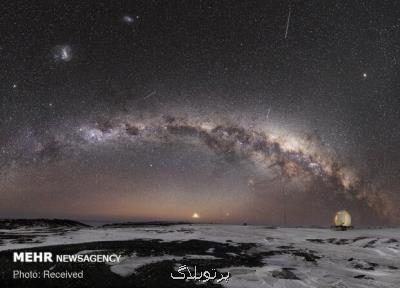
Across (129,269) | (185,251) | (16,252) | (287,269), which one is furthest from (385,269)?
(16,252)

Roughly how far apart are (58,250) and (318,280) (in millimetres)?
10407

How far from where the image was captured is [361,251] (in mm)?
17312

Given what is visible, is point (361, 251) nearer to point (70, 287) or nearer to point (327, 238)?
point (327, 238)

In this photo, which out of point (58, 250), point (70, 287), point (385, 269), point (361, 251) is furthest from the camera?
point (361, 251)

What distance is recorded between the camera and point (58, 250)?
14.8 metres

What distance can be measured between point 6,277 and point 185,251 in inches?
292

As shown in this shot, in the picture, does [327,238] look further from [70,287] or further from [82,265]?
[70,287]

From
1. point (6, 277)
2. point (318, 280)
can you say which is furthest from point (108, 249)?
point (318, 280)

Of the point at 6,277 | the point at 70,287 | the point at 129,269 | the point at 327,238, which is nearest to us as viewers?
the point at 70,287

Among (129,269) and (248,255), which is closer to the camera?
(129,269)

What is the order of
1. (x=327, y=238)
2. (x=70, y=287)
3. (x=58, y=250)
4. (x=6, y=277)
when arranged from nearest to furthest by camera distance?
(x=70, y=287) < (x=6, y=277) < (x=58, y=250) < (x=327, y=238)

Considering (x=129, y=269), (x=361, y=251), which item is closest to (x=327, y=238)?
(x=361, y=251)

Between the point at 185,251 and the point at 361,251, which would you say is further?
the point at 361,251

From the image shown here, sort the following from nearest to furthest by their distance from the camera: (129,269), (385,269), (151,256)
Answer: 1. (129,269)
2. (385,269)
3. (151,256)
